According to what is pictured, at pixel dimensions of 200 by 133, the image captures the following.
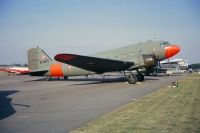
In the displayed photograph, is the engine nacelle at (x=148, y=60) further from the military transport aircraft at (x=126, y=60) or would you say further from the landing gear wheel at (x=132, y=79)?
the landing gear wheel at (x=132, y=79)

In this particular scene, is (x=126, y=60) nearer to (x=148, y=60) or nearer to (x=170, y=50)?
(x=148, y=60)

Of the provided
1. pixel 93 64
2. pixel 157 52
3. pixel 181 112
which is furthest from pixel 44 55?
pixel 181 112

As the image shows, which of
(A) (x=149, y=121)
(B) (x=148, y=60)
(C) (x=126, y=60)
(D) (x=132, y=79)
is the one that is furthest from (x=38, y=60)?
(A) (x=149, y=121)

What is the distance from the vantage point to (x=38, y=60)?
31516 mm

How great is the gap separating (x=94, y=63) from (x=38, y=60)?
9.57m

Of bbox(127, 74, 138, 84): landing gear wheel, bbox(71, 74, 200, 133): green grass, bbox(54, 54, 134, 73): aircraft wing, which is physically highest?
bbox(54, 54, 134, 73): aircraft wing

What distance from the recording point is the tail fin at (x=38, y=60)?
31.0 m

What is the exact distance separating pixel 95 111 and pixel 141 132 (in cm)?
361

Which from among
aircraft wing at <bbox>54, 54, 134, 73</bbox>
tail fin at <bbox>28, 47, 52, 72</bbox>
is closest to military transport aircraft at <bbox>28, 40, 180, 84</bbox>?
aircraft wing at <bbox>54, 54, 134, 73</bbox>

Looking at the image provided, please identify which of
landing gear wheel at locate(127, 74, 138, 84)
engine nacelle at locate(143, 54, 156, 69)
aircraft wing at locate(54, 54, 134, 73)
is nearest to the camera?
aircraft wing at locate(54, 54, 134, 73)

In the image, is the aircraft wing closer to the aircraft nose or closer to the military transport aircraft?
the military transport aircraft

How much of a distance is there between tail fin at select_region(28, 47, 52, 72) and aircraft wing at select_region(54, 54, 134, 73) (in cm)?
639

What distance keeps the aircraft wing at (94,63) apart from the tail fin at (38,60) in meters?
6.39

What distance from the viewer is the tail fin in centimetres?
3102
